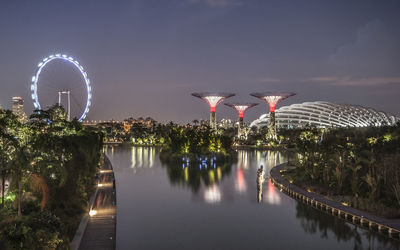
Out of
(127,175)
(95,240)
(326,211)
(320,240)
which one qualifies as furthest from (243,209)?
(127,175)

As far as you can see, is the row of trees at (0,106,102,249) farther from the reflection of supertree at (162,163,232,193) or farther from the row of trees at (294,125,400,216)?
the row of trees at (294,125,400,216)

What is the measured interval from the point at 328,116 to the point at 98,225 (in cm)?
11122

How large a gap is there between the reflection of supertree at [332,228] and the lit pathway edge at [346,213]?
314mm

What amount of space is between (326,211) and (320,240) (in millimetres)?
A: 4030

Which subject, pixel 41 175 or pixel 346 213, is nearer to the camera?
pixel 41 175

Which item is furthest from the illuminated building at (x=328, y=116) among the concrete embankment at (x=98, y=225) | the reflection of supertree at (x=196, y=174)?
the concrete embankment at (x=98, y=225)

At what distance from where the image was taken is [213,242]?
57.1ft

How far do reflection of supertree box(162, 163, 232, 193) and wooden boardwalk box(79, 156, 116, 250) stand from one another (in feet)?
26.7

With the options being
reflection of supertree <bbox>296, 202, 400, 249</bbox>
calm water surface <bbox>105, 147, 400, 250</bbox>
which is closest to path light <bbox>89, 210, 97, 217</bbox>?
calm water surface <bbox>105, 147, 400, 250</bbox>

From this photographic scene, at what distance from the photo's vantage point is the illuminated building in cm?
11450

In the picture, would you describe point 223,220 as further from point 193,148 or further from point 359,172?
point 193,148

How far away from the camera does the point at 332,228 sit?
19.2m

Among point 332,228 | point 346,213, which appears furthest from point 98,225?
point 346,213

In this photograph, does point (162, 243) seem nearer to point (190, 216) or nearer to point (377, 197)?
point (190, 216)
